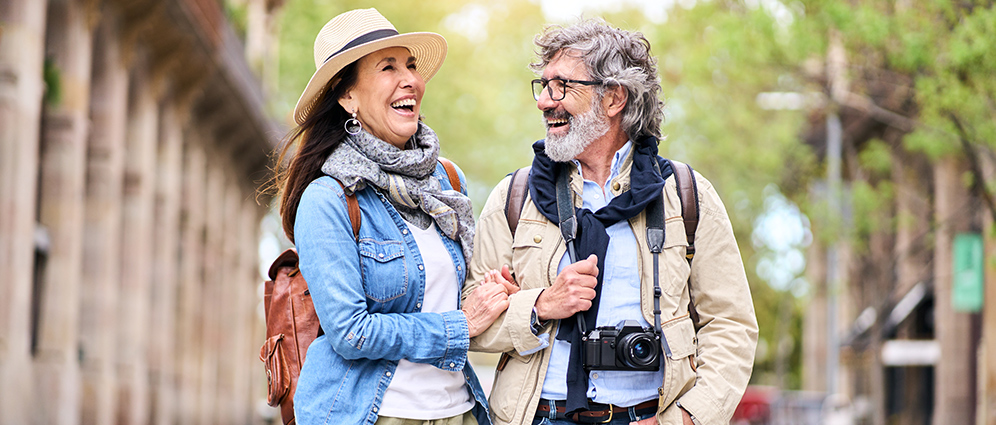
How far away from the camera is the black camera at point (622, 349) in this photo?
12.9ft

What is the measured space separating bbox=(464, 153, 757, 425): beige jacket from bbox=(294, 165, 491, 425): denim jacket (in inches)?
9.7

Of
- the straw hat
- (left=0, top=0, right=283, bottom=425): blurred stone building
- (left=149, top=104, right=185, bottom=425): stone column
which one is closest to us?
the straw hat

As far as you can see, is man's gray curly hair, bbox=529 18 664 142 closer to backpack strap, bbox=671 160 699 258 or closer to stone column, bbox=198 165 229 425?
backpack strap, bbox=671 160 699 258

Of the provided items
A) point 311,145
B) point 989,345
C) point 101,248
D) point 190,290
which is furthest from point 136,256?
point 311,145

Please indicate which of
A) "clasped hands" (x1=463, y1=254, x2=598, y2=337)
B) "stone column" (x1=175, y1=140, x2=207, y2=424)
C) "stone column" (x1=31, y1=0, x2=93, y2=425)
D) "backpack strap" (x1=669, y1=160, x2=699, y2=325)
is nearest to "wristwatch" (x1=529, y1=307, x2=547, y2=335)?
"clasped hands" (x1=463, y1=254, x2=598, y2=337)

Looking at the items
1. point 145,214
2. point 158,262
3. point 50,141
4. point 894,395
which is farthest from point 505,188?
point 894,395

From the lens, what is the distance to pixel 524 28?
36.5 meters

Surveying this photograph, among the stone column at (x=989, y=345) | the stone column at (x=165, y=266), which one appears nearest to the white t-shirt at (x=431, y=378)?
the stone column at (x=989, y=345)

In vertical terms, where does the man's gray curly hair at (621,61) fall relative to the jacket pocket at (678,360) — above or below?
above

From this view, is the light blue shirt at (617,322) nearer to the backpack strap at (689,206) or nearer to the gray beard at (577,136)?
the backpack strap at (689,206)

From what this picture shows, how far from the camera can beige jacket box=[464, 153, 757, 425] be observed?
401 centimetres

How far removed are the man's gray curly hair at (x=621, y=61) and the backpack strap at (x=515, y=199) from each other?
1.44 feet

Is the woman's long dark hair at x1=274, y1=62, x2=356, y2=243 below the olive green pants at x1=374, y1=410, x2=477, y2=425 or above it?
above

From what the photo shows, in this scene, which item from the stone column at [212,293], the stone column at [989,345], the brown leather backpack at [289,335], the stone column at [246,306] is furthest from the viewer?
the stone column at [246,306]
